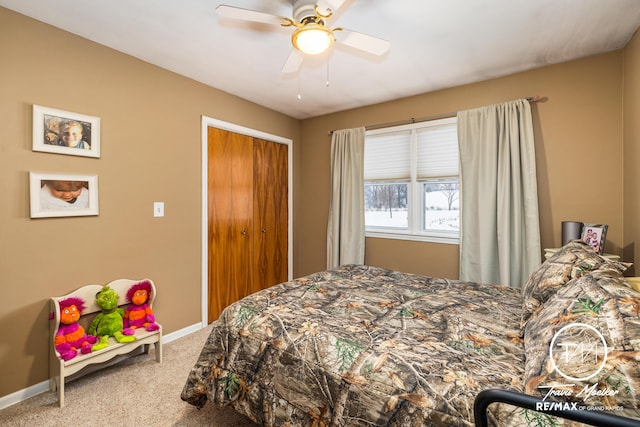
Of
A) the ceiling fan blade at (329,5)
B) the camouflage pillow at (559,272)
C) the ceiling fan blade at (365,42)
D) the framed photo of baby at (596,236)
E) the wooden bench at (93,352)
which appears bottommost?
the wooden bench at (93,352)

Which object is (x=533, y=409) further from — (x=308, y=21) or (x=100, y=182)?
(x=100, y=182)

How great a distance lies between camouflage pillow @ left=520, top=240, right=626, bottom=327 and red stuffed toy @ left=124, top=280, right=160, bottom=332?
265 cm

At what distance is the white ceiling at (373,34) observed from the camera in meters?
1.96

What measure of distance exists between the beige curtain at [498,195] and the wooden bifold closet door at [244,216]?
2308 mm

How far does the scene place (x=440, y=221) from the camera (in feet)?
11.4

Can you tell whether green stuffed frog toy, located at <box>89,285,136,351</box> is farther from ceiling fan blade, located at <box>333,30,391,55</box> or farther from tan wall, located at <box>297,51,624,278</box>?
tan wall, located at <box>297,51,624,278</box>

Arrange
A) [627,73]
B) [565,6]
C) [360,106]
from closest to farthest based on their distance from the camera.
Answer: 1. [565,6]
2. [627,73]
3. [360,106]

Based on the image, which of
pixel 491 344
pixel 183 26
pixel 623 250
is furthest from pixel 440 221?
pixel 183 26

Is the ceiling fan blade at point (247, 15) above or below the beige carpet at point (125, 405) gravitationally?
above

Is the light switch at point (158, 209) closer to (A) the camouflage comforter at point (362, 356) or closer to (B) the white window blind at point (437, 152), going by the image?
(A) the camouflage comforter at point (362, 356)

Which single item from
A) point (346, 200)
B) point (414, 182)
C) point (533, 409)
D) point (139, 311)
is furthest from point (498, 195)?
point (139, 311)

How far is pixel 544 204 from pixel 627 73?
3.87ft

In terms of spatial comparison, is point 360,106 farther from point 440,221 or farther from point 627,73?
point 627,73

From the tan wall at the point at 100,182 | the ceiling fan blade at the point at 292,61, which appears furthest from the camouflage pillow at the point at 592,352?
the tan wall at the point at 100,182
